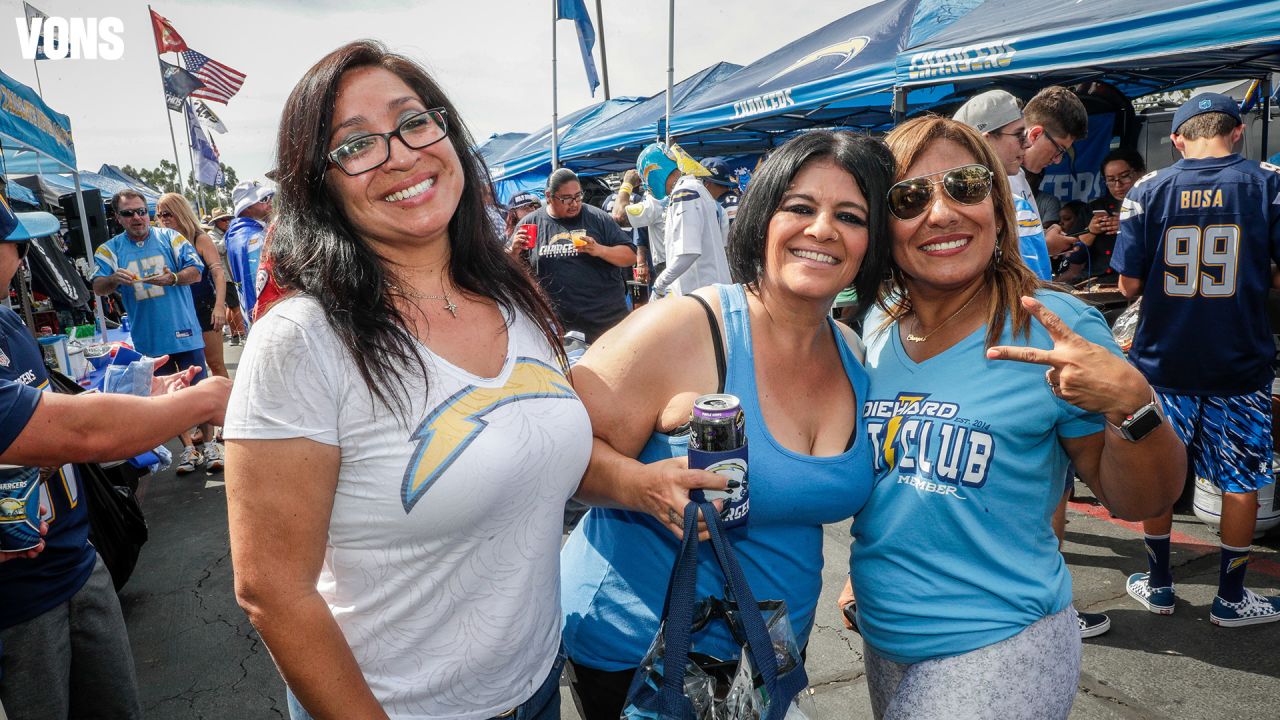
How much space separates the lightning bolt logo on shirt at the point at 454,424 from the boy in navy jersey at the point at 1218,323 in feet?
11.5

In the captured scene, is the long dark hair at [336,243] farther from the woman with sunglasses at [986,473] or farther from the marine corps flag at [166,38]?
the marine corps flag at [166,38]

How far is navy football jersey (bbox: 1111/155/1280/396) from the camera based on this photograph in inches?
139

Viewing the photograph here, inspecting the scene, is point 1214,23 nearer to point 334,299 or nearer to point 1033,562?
point 1033,562

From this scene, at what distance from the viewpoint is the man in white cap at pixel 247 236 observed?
19.8 ft

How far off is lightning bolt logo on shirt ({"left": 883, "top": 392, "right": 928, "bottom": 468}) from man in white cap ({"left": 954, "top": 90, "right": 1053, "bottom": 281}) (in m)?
2.24

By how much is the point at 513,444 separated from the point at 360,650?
1.59ft

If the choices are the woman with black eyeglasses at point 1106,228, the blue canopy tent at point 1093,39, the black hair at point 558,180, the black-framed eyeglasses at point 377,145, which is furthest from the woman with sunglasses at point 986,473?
the woman with black eyeglasses at point 1106,228

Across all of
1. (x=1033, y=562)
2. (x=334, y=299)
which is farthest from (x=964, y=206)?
(x=334, y=299)

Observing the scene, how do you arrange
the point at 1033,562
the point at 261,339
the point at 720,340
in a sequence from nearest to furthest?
the point at 261,339, the point at 1033,562, the point at 720,340

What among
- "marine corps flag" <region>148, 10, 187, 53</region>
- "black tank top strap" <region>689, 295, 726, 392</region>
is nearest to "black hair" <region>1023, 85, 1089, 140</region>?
"black tank top strap" <region>689, 295, 726, 392</region>

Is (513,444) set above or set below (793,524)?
above

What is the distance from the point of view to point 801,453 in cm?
166

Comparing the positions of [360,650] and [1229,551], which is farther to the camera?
[1229,551]

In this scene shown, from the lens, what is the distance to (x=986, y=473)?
5.14 ft
